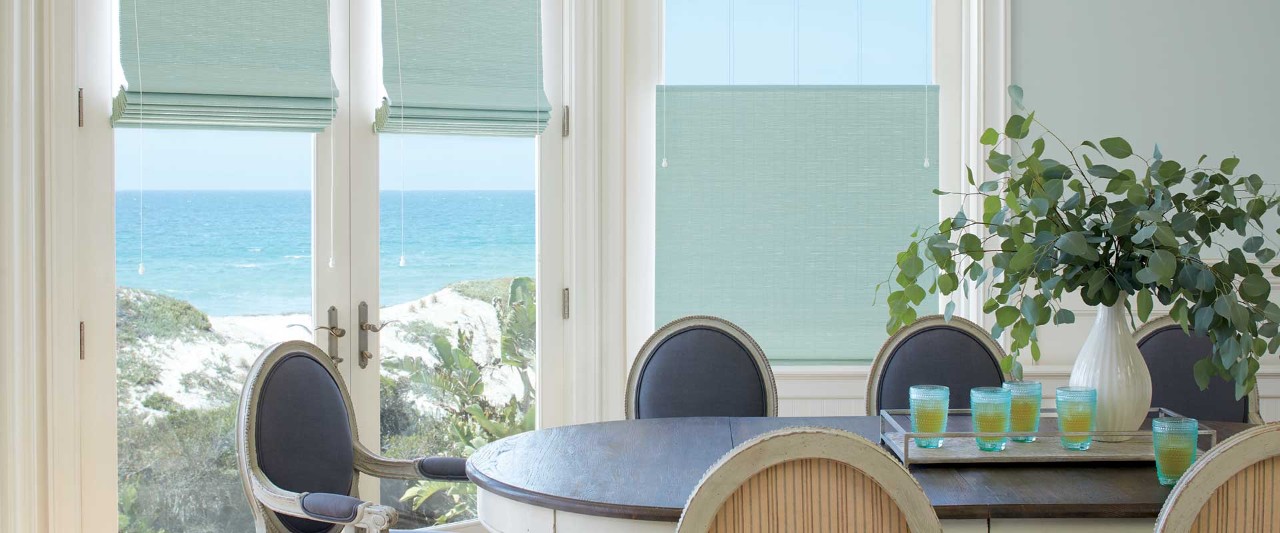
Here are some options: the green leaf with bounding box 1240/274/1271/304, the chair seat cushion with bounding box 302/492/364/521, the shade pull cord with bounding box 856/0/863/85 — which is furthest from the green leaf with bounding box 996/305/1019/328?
the shade pull cord with bounding box 856/0/863/85

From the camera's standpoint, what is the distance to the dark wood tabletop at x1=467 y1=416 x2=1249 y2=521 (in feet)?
5.71

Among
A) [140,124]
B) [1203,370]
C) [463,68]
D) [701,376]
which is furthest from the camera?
[463,68]

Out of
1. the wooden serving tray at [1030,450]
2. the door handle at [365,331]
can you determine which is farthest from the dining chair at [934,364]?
the door handle at [365,331]

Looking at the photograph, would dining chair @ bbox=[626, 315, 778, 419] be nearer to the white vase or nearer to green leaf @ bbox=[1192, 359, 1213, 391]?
the white vase

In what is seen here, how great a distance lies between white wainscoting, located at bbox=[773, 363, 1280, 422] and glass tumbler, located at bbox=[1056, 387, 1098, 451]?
1.57 meters

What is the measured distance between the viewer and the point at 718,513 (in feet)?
4.20

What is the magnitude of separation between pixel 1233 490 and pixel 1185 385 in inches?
61.7

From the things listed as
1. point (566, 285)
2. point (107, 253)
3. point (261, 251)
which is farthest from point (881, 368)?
point (107, 253)

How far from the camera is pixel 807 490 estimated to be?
1.27m

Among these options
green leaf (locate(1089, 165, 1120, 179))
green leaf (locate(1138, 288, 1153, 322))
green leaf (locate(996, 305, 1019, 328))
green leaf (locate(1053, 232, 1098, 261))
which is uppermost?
green leaf (locate(1089, 165, 1120, 179))

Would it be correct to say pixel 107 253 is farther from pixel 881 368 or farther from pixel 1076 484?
pixel 1076 484

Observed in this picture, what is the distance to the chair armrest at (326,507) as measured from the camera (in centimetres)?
210

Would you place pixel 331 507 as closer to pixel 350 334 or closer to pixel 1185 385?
pixel 350 334

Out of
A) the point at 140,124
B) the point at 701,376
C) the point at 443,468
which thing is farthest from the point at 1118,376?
the point at 140,124
